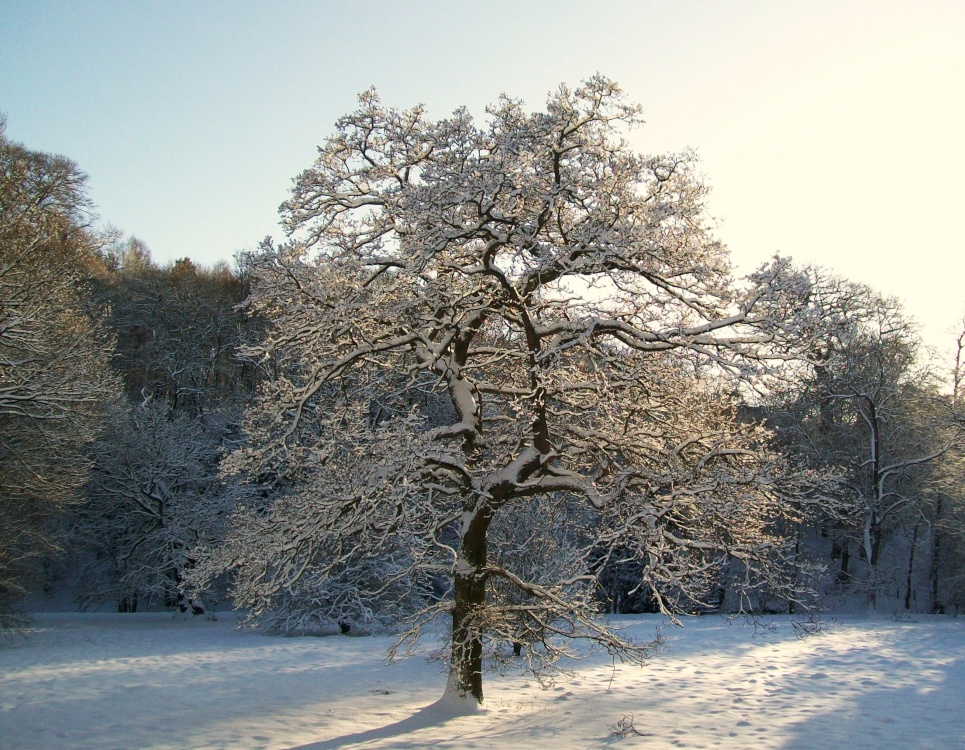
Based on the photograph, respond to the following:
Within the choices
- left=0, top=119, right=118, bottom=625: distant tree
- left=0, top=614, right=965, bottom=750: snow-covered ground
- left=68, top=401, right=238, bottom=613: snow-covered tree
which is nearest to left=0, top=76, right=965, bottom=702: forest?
left=0, top=614, right=965, bottom=750: snow-covered ground

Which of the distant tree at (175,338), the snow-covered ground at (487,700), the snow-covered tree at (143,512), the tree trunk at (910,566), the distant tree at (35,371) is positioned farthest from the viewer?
the distant tree at (175,338)

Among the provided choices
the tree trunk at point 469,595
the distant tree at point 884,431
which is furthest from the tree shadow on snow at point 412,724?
the distant tree at point 884,431

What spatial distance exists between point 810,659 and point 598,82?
12887 mm

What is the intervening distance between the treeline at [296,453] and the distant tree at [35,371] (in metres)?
0.07

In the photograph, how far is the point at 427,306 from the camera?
9156 millimetres

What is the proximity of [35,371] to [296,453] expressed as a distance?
9.86 metres

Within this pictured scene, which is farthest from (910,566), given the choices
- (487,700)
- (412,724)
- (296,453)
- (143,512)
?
(143,512)

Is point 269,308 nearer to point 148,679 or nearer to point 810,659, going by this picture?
point 148,679

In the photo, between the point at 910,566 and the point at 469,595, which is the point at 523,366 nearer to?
the point at 469,595

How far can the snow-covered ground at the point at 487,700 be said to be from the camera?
9078 millimetres

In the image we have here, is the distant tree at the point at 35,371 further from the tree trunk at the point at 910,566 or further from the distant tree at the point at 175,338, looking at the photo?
the tree trunk at the point at 910,566

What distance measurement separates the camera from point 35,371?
1622cm

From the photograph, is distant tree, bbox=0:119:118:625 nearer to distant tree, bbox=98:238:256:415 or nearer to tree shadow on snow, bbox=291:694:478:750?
tree shadow on snow, bbox=291:694:478:750

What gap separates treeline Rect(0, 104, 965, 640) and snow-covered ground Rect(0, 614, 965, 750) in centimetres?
164
